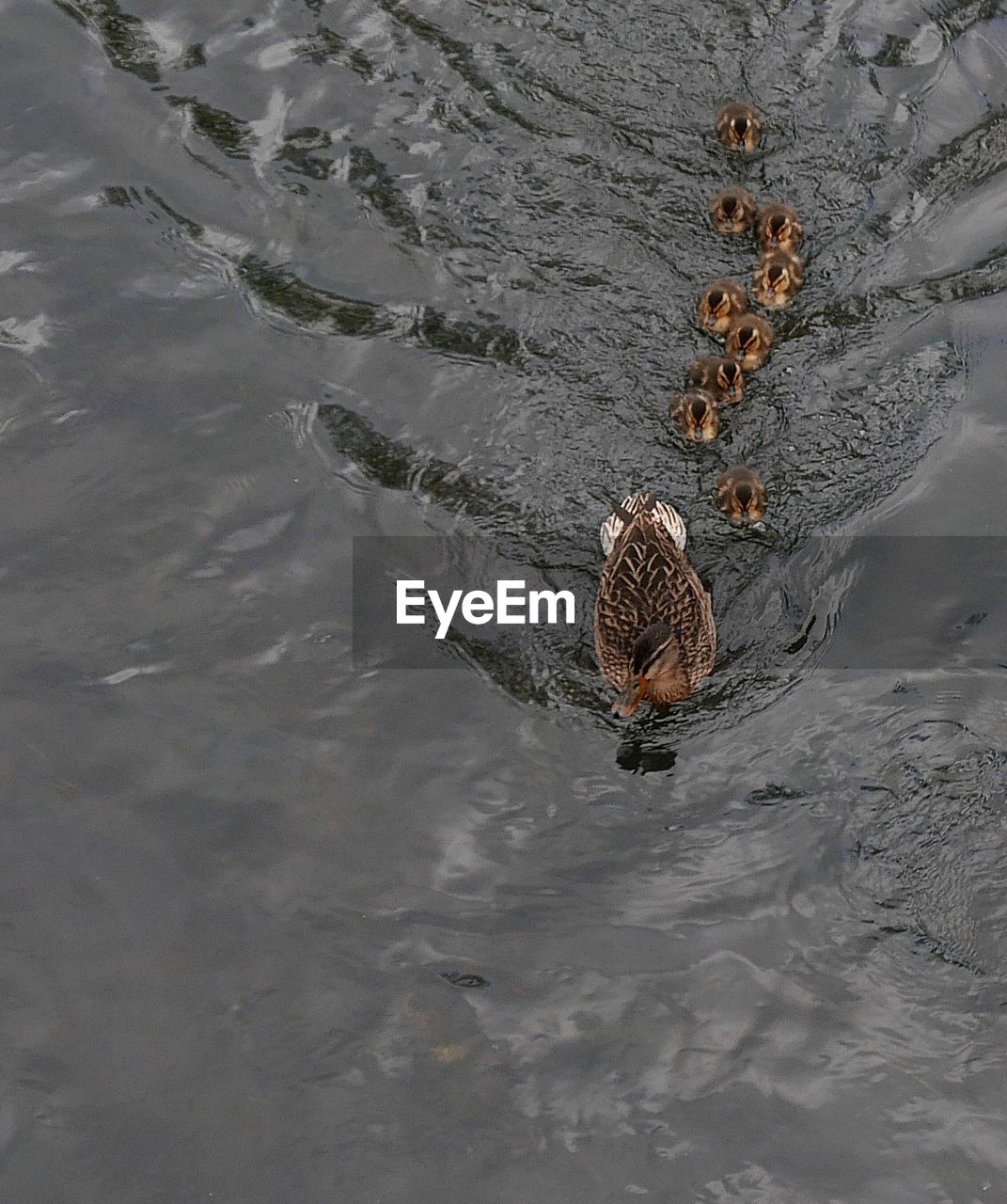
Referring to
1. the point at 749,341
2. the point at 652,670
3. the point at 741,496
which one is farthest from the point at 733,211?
the point at 652,670

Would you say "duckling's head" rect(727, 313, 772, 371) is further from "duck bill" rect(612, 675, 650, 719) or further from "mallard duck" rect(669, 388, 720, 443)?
"duck bill" rect(612, 675, 650, 719)

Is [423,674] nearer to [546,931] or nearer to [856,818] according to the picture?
[546,931]

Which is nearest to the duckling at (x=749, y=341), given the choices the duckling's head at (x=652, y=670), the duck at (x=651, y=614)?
the duck at (x=651, y=614)

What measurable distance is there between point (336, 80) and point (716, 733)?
13.5 feet

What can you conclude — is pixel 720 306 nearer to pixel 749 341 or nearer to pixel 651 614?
pixel 749 341

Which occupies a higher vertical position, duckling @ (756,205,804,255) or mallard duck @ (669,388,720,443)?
duckling @ (756,205,804,255)

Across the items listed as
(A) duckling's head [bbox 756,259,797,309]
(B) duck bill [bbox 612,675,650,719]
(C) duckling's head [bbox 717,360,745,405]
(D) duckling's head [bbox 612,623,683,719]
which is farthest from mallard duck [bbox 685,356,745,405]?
(B) duck bill [bbox 612,675,650,719]

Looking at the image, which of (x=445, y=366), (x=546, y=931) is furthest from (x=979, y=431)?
(x=546, y=931)

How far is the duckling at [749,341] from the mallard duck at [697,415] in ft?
0.89

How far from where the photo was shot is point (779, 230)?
6.96 metres

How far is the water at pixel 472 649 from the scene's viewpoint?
16.5 ft

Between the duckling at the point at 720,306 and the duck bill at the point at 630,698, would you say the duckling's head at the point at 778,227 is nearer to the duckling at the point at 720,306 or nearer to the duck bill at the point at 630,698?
the duckling at the point at 720,306

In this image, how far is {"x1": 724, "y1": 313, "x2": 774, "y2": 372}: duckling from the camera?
6695mm

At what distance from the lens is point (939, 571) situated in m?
6.25
